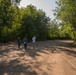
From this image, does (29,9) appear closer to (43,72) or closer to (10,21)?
(10,21)

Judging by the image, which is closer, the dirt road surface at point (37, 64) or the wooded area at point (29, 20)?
the dirt road surface at point (37, 64)

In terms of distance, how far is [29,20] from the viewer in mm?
58375

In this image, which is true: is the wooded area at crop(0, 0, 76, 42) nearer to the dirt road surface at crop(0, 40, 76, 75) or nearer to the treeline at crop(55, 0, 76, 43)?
the treeline at crop(55, 0, 76, 43)

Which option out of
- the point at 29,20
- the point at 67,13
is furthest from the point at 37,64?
the point at 29,20

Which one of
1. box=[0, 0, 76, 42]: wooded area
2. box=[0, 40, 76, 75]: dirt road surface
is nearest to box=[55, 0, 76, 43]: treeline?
box=[0, 0, 76, 42]: wooded area

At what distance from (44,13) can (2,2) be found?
35724mm

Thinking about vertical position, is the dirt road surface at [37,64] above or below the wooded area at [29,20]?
below

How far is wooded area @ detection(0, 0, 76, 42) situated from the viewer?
39.5 metres

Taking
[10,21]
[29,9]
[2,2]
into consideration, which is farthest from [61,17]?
[29,9]

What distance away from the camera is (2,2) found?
40.1 meters

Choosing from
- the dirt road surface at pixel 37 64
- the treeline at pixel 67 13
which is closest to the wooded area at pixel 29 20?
the treeline at pixel 67 13

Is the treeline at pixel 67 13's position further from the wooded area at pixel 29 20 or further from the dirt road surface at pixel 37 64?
the dirt road surface at pixel 37 64

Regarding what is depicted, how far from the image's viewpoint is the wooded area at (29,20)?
39.5 m

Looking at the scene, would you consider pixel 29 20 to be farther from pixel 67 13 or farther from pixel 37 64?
pixel 37 64
